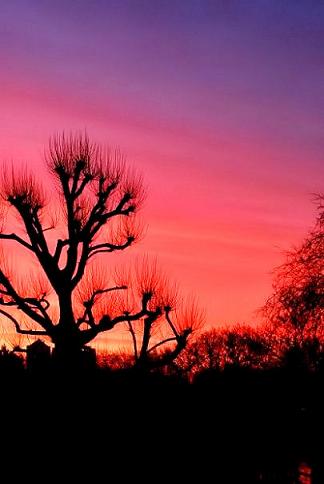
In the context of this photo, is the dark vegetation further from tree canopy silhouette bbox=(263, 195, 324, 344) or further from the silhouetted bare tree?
the silhouetted bare tree

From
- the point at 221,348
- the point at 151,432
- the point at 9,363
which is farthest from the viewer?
the point at 221,348

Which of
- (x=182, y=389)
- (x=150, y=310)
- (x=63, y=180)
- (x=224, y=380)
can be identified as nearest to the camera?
(x=182, y=389)

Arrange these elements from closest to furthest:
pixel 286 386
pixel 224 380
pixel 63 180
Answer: pixel 224 380 → pixel 286 386 → pixel 63 180

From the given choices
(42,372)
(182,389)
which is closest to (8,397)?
(42,372)

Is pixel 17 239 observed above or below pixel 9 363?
above

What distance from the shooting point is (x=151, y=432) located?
16.0 meters

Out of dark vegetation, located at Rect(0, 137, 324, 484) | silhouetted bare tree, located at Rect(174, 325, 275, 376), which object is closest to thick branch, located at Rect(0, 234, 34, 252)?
dark vegetation, located at Rect(0, 137, 324, 484)

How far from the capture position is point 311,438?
Result: 19234 millimetres

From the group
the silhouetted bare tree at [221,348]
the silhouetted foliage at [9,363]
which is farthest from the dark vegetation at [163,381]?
the silhouetted bare tree at [221,348]

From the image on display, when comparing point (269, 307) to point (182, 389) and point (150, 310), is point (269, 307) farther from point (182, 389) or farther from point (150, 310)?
point (182, 389)

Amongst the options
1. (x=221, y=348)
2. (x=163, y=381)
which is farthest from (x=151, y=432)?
(x=221, y=348)

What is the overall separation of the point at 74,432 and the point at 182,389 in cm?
385

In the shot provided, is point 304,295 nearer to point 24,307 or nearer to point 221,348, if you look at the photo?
point 24,307

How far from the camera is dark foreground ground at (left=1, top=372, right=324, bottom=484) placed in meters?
14.9
